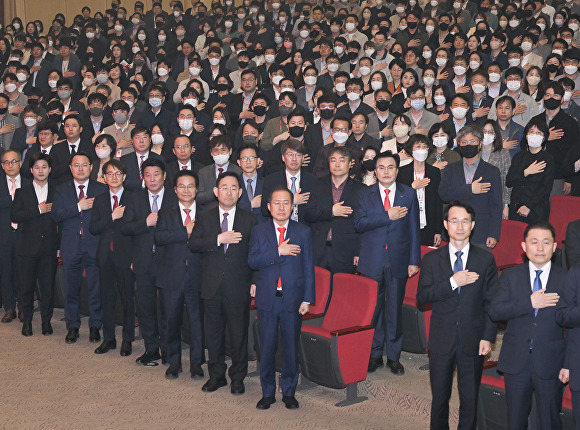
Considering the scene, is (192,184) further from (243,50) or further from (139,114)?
(243,50)

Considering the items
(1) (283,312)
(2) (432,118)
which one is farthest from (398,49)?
(1) (283,312)

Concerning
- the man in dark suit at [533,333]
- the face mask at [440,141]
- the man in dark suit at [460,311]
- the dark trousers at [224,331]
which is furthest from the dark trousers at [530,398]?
the face mask at [440,141]

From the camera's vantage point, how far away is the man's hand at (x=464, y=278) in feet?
17.8

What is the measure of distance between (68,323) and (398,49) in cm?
713

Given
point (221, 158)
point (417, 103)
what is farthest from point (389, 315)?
point (417, 103)

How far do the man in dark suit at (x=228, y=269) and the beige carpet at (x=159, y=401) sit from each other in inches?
14.6

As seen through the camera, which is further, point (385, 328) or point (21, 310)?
point (21, 310)

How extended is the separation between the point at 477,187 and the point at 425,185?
45 cm

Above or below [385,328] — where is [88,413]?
below

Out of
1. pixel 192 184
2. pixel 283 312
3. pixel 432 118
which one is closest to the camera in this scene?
pixel 283 312

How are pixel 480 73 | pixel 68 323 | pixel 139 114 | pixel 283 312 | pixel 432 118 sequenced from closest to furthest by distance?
pixel 283 312 → pixel 68 323 → pixel 432 118 → pixel 480 73 → pixel 139 114

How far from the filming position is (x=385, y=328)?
7.20 metres

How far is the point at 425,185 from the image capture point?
7.60m

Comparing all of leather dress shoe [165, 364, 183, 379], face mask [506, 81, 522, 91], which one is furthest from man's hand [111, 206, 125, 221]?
face mask [506, 81, 522, 91]
